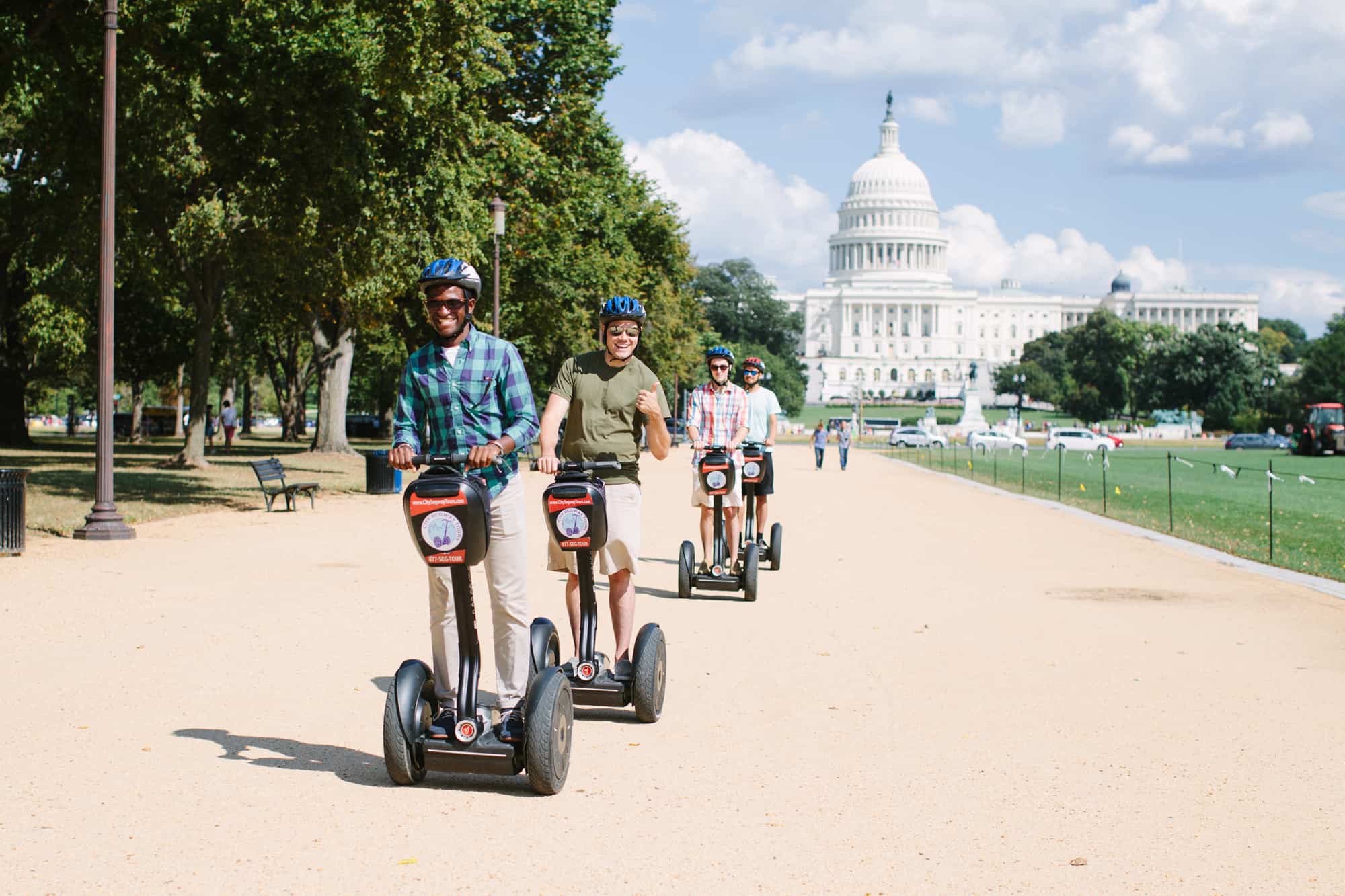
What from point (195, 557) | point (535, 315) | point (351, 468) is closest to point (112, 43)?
point (195, 557)

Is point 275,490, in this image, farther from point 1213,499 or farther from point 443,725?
point 1213,499

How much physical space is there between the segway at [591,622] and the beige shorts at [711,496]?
14.6 ft

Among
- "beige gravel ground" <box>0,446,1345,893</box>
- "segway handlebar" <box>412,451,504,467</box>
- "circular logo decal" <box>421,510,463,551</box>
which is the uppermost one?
"segway handlebar" <box>412,451,504,467</box>

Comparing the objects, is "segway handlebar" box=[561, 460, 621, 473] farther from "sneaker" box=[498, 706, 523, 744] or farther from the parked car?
the parked car

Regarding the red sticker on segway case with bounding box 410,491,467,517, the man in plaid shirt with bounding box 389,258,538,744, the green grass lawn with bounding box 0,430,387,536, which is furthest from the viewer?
the green grass lawn with bounding box 0,430,387,536

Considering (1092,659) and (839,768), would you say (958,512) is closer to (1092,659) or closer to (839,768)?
(1092,659)

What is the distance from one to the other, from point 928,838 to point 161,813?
2815mm

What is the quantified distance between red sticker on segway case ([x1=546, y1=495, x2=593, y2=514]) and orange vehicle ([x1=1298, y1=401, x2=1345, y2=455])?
265 feet

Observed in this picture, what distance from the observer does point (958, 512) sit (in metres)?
24.6

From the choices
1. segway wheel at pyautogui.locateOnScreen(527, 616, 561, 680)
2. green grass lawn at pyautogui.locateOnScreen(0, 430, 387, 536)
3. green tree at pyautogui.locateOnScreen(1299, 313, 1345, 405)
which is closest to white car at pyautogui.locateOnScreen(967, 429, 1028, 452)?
green tree at pyautogui.locateOnScreen(1299, 313, 1345, 405)

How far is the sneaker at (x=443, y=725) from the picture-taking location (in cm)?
571

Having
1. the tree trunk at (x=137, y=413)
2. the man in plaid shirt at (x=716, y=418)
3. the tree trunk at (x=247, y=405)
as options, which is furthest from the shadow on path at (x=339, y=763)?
the tree trunk at (x=247, y=405)

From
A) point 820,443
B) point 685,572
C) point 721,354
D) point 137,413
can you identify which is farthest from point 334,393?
point 721,354

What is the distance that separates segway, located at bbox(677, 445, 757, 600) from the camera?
37.9 ft
